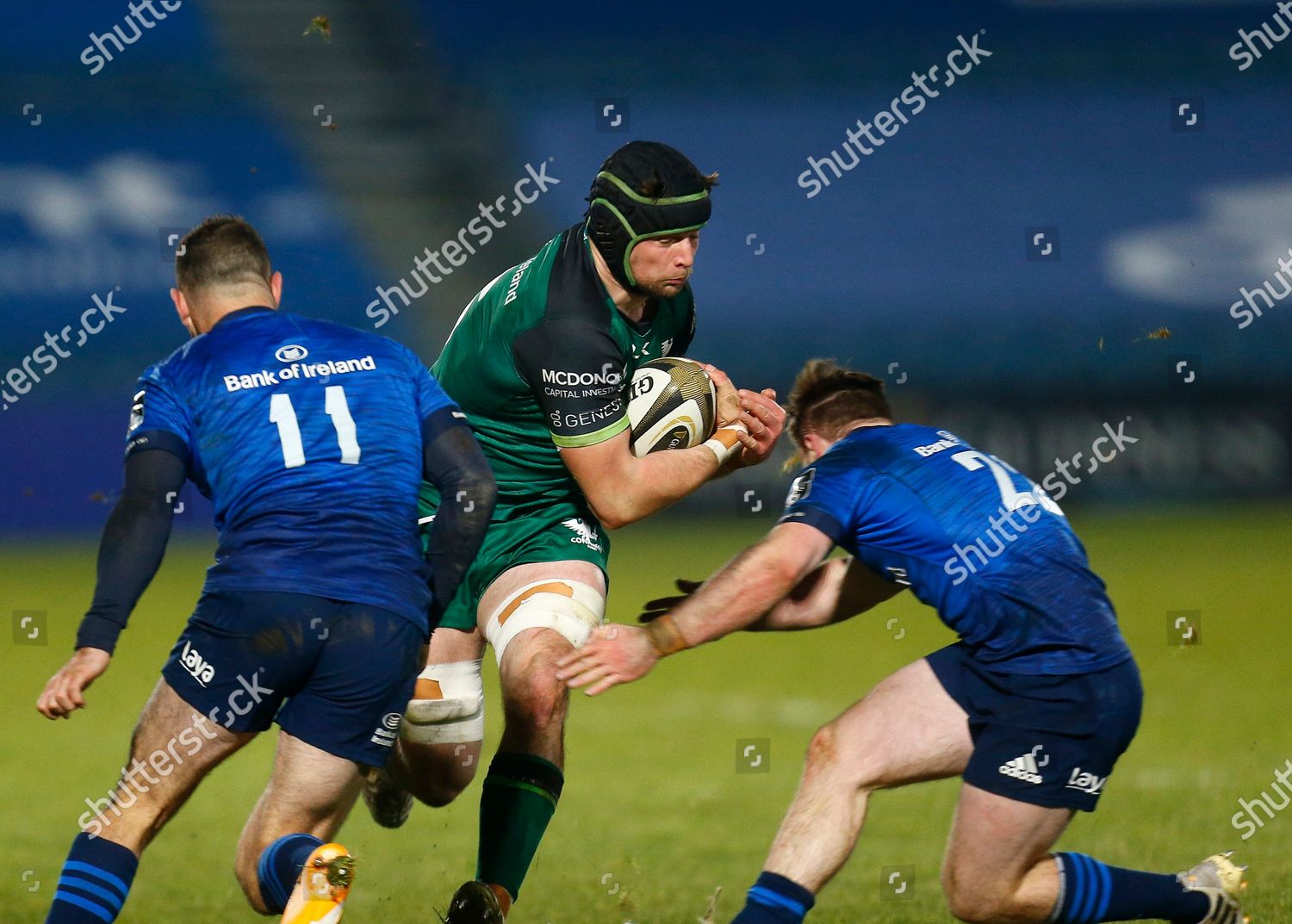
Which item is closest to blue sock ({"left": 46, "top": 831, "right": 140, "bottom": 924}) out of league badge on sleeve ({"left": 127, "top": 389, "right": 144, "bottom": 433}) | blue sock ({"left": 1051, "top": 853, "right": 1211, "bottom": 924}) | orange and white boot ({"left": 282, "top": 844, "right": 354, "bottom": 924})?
orange and white boot ({"left": 282, "top": 844, "right": 354, "bottom": 924})

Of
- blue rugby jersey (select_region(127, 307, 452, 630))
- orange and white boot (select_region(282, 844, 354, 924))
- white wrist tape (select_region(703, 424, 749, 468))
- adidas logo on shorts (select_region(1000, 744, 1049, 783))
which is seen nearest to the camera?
orange and white boot (select_region(282, 844, 354, 924))

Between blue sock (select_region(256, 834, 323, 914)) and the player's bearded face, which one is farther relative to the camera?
the player's bearded face

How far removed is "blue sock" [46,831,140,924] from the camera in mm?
3697

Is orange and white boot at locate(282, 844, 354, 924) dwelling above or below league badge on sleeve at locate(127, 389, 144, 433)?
below

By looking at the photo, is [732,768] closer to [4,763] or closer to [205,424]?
[4,763]

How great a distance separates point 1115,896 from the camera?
14.1 feet
